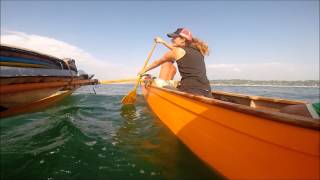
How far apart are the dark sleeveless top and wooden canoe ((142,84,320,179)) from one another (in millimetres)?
1093

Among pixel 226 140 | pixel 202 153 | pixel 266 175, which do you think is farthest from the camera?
pixel 202 153

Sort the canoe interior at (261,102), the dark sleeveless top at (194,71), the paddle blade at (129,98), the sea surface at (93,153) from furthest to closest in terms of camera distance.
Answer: the paddle blade at (129,98)
the dark sleeveless top at (194,71)
the canoe interior at (261,102)
the sea surface at (93,153)

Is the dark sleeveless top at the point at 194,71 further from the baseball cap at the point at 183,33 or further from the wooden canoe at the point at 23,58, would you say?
the wooden canoe at the point at 23,58

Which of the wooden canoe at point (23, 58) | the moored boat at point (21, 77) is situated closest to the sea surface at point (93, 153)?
the moored boat at point (21, 77)

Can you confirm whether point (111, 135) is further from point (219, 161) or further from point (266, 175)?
point (266, 175)

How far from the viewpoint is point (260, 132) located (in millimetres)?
2156

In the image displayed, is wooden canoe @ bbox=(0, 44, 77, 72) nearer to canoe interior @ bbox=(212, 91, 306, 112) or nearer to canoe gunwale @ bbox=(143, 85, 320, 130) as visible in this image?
canoe gunwale @ bbox=(143, 85, 320, 130)

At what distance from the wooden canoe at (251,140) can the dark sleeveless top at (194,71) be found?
3.59 ft

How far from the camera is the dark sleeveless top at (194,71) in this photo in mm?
4691

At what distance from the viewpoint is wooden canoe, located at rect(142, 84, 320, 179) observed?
1.81 metres

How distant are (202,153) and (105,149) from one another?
1.82 meters

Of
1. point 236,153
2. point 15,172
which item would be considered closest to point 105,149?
point 15,172

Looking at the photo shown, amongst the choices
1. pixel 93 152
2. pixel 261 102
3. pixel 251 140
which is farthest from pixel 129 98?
pixel 251 140

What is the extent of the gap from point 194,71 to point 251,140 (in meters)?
2.66
